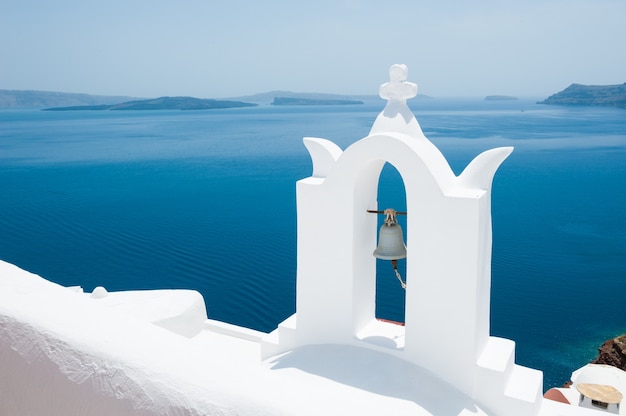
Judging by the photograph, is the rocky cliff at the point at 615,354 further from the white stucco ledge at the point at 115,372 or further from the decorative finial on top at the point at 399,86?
the white stucco ledge at the point at 115,372

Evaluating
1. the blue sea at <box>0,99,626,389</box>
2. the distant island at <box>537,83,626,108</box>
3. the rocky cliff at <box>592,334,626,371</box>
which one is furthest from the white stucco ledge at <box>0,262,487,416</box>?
the distant island at <box>537,83,626,108</box>

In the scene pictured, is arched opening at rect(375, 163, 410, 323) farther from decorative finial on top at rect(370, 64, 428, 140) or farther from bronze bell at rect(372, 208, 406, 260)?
decorative finial on top at rect(370, 64, 428, 140)

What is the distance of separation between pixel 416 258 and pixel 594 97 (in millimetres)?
148808

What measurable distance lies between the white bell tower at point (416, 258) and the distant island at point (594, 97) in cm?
12694

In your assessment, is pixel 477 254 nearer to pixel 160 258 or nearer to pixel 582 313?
pixel 582 313

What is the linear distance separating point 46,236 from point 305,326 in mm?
21693

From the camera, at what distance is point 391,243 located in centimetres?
456

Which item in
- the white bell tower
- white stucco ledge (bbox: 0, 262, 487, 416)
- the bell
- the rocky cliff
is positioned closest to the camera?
white stucco ledge (bbox: 0, 262, 487, 416)

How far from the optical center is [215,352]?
1898 mm

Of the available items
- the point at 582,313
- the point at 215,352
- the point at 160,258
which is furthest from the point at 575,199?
the point at 215,352

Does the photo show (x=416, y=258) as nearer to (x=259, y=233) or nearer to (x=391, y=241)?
(x=391, y=241)

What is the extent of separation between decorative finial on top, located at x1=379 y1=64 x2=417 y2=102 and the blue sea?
12.4 m

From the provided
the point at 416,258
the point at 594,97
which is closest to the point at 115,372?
the point at 416,258

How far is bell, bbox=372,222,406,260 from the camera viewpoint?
453 centimetres
